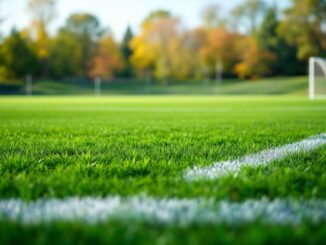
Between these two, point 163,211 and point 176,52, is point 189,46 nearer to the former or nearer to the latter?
point 176,52

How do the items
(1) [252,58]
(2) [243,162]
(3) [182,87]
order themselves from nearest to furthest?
(2) [243,162], (1) [252,58], (3) [182,87]

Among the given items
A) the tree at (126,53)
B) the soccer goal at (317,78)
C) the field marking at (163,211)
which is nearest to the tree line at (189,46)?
the tree at (126,53)

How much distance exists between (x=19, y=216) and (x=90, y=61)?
56785mm

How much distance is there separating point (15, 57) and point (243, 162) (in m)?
51.3

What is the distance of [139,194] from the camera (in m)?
1.51

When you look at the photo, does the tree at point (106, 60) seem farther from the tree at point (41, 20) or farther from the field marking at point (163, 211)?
the field marking at point (163, 211)

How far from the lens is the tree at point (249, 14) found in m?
57.3

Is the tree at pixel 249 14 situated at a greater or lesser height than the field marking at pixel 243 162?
greater

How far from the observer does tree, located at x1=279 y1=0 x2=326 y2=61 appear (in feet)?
154

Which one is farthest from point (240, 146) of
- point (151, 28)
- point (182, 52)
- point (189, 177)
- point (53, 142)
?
point (151, 28)

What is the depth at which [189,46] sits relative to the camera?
5328 centimetres

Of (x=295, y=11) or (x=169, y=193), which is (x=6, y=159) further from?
(x=295, y=11)

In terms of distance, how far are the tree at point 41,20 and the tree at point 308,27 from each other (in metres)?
30.0

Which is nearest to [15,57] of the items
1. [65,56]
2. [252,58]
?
[65,56]
